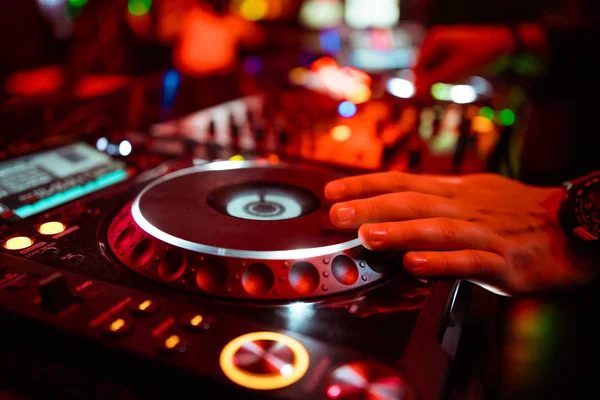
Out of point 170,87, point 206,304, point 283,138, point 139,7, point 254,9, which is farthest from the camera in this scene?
point 254,9

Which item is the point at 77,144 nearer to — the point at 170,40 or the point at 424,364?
the point at 424,364

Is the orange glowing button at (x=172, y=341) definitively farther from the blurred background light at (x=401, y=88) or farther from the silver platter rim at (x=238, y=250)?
the blurred background light at (x=401, y=88)

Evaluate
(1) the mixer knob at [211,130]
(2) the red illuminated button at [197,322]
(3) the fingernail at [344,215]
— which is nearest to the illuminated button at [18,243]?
(2) the red illuminated button at [197,322]

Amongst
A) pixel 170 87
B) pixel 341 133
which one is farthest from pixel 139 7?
pixel 341 133

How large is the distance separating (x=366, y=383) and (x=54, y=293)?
0.28m

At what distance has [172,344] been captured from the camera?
0.39m

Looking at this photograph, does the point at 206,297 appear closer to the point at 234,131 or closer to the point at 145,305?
the point at 145,305

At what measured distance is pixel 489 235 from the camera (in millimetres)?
618

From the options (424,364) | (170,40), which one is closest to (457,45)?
(424,364)

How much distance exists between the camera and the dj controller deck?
14.8 inches

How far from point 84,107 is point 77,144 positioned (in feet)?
0.71

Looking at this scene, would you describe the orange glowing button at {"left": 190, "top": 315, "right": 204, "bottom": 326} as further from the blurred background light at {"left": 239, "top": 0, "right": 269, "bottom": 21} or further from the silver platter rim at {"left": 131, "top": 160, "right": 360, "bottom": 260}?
the blurred background light at {"left": 239, "top": 0, "right": 269, "bottom": 21}

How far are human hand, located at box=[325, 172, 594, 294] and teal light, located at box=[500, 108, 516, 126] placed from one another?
0.38 meters

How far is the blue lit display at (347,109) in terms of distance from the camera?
123 centimetres
